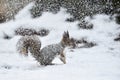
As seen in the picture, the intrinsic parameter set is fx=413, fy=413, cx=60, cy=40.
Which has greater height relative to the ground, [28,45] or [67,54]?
[28,45]

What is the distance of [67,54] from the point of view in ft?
33.8

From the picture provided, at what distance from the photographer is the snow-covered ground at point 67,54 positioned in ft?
22.8

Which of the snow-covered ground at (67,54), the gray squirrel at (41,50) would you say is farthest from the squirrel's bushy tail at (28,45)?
the snow-covered ground at (67,54)

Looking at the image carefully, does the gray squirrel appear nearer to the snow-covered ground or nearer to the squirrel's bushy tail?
the squirrel's bushy tail

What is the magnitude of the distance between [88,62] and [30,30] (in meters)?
4.31

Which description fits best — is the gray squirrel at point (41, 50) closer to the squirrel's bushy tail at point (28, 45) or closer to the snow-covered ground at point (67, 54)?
the squirrel's bushy tail at point (28, 45)

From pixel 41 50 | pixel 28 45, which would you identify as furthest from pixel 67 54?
pixel 28 45

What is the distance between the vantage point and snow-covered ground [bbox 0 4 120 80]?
696cm

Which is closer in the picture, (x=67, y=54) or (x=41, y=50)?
(x=41, y=50)

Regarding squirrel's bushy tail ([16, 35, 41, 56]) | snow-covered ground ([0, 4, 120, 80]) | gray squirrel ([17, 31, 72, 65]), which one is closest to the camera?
snow-covered ground ([0, 4, 120, 80])

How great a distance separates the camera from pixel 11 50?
36.2 ft

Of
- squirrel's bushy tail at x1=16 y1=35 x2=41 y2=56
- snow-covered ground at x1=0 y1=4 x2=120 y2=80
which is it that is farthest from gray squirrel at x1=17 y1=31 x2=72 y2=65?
snow-covered ground at x1=0 y1=4 x2=120 y2=80

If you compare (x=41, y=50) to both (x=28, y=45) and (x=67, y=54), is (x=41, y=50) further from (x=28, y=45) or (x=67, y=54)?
(x=67, y=54)

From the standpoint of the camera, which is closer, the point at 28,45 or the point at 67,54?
the point at 28,45
